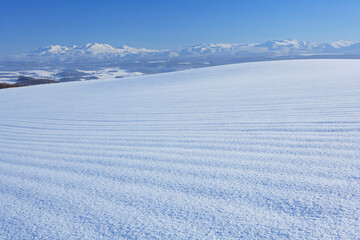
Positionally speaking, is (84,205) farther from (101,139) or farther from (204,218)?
(101,139)

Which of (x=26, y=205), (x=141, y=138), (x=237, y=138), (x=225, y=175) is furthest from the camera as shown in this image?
(x=141, y=138)

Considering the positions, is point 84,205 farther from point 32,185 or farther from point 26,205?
point 32,185

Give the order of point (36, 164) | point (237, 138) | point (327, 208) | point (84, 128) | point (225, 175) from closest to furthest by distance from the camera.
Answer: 1. point (327, 208)
2. point (225, 175)
3. point (36, 164)
4. point (237, 138)
5. point (84, 128)

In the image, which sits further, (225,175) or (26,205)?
(225,175)

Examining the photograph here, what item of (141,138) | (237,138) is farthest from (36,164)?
(237,138)

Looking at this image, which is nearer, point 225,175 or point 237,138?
point 225,175

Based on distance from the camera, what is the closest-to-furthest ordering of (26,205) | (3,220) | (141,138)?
(3,220) < (26,205) < (141,138)

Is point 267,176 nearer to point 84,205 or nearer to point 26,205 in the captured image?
point 84,205

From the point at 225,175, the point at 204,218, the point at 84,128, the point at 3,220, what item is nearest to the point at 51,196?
the point at 3,220

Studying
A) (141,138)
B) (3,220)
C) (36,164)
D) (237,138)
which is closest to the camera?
(3,220)
